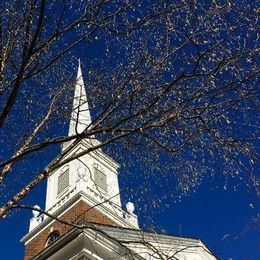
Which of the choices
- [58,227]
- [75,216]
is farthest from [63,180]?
[75,216]

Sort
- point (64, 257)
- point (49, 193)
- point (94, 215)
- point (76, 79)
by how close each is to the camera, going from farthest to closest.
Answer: point (49, 193), point (94, 215), point (64, 257), point (76, 79)

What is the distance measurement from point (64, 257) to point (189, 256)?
17.4 ft

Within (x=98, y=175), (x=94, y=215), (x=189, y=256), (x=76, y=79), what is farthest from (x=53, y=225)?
(x=76, y=79)

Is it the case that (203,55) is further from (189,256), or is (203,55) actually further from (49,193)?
(49,193)

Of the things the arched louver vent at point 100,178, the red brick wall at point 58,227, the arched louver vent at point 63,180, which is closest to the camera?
the red brick wall at point 58,227

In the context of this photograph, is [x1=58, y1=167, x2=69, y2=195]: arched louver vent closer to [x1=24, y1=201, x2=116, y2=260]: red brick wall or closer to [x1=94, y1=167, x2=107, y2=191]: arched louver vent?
[x1=94, y1=167, x2=107, y2=191]: arched louver vent

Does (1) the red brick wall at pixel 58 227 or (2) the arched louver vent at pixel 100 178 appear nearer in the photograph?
(1) the red brick wall at pixel 58 227

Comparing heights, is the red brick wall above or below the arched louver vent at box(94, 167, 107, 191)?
below

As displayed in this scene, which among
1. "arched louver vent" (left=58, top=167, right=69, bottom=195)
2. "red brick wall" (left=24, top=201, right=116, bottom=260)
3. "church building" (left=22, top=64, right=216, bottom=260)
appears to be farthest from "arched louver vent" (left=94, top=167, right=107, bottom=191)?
"red brick wall" (left=24, top=201, right=116, bottom=260)

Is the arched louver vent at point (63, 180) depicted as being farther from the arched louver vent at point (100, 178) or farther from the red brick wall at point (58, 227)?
the red brick wall at point (58, 227)

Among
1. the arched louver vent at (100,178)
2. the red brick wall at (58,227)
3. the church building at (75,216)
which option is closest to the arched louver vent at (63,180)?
the church building at (75,216)

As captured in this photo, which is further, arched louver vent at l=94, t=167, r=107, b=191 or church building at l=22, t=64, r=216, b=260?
arched louver vent at l=94, t=167, r=107, b=191

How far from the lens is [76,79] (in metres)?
7.60

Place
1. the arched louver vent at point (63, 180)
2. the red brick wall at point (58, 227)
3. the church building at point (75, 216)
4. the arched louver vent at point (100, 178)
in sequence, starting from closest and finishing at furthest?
the church building at point (75, 216)
the red brick wall at point (58, 227)
the arched louver vent at point (63, 180)
the arched louver vent at point (100, 178)
